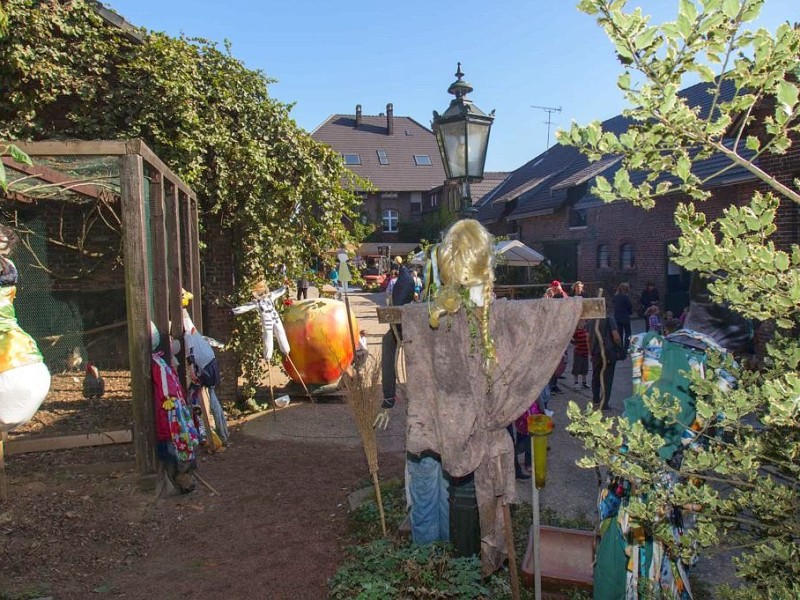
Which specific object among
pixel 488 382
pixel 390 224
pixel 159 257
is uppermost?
pixel 390 224

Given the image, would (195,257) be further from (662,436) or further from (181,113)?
(662,436)

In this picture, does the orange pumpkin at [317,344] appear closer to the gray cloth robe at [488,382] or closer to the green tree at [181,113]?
the green tree at [181,113]

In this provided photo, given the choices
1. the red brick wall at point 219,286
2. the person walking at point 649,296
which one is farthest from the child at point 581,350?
the person walking at point 649,296

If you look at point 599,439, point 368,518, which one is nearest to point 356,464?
point 368,518

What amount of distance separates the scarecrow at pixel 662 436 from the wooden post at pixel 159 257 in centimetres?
409

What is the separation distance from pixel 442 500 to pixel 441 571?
0.45 metres

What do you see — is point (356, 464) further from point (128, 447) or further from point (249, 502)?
point (128, 447)

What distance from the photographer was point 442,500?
353 centimetres

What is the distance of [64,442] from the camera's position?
545 centimetres

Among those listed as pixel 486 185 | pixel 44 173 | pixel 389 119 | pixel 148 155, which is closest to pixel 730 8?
pixel 148 155

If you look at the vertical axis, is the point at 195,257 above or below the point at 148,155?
below

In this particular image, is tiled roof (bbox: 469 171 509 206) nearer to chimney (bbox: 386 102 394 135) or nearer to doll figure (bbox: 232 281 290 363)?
chimney (bbox: 386 102 394 135)

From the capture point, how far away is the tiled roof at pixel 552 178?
18513 mm

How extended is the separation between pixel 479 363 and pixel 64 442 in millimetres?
4337
